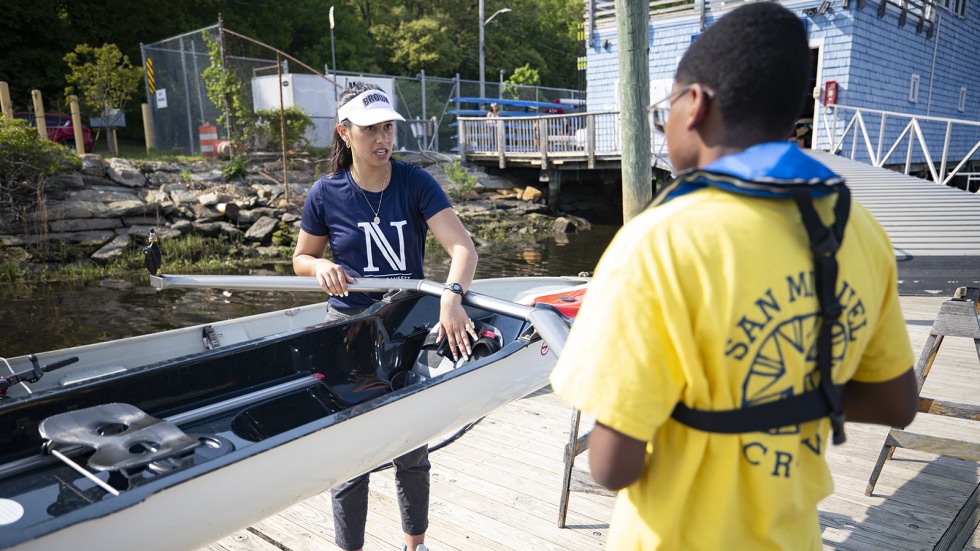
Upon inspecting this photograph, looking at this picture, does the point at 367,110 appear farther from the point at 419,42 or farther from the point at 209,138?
the point at 419,42

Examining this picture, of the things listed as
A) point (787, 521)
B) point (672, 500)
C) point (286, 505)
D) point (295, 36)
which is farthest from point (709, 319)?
point (295, 36)

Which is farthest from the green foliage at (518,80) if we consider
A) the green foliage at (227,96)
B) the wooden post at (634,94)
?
the wooden post at (634,94)

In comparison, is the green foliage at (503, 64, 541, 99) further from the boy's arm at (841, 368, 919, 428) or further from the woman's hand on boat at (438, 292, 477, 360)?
the boy's arm at (841, 368, 919, 428)

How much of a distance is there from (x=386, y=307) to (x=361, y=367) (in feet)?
1.14

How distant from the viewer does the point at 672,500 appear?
1.16 metres

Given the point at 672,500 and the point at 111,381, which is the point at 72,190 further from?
the point at 672,500

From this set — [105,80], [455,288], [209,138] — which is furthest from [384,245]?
[105,80]

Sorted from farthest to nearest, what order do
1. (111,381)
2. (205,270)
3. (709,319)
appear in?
(205,270) < (111,381) < (709,319)

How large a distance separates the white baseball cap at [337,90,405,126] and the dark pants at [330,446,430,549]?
1.35 meters

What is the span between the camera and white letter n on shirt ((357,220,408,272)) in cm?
294

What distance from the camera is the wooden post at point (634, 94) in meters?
4.80

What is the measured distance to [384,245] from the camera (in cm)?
299

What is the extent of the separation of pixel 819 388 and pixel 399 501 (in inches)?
72.5

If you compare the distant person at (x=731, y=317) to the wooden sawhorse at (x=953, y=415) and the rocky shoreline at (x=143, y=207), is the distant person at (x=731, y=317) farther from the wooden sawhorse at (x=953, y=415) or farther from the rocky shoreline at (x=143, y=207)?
the rocky shoreline at (x=143, y=207)
